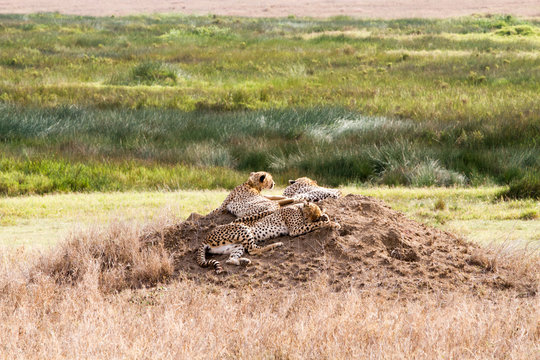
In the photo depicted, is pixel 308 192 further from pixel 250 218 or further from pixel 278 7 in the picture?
pixel 278 7

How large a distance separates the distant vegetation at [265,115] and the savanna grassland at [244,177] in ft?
0.24

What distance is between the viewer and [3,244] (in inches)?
348

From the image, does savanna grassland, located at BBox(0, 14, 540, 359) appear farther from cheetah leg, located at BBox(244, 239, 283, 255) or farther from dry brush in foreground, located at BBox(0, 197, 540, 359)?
cheetah leg, located at BBox(244, 239, 283, 255)

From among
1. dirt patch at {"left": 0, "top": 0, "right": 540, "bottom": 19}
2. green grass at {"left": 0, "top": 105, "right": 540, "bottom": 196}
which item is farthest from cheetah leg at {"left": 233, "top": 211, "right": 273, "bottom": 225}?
dirt patch at {"left": 0, "top": 0, "right": 540, "bottom": 19}

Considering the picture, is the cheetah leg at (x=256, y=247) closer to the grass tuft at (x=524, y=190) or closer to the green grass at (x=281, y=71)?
the grass tuft at (x=524, y=190)

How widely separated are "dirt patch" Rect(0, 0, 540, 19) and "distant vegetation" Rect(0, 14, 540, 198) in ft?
200

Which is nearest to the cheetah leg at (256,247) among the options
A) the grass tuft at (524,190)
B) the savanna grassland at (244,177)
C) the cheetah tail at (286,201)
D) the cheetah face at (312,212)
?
the cheetah face at (312,212)

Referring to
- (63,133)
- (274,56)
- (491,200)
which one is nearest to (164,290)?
(491,200)

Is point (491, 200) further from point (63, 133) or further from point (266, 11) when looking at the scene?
point (266, 11)

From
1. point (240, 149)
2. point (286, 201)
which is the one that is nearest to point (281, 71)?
point (240, 149)

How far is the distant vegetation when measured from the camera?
1491 centimetres

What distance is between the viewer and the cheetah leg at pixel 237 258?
23.5 ft

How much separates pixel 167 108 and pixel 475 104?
937cm

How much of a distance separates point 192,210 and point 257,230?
11.3 feet
